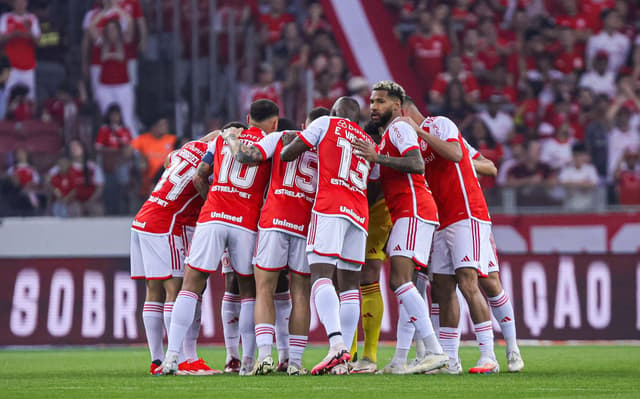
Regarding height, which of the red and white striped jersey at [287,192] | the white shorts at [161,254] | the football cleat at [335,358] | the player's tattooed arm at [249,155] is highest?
the player's tattooed arm at [249,155]

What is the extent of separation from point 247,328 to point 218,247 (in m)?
0.86

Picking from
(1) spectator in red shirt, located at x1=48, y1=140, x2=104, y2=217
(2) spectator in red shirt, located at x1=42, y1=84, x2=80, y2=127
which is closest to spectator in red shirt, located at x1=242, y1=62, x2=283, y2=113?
(2) spectator in red shirt, located at x1=42, y1=84, x2=80, y2=127

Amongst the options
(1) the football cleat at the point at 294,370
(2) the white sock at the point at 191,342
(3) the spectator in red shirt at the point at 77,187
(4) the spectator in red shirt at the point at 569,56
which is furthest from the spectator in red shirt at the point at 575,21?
(1) the football cleat at the point at 294,370

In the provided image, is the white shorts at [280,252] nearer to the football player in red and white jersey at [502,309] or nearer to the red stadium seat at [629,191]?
the football player in red and white jersey at [502,309]

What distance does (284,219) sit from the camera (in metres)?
10.1

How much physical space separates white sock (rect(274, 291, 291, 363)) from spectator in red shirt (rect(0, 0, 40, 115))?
10.7m

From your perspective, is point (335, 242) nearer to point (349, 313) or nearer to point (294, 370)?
point (349, 313)

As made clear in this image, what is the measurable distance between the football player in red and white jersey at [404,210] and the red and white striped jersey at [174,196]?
1.80 metres

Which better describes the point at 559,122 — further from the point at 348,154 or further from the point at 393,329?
the point at 348,154

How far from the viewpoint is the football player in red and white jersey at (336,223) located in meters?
9.77

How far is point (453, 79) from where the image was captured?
68.2 feet

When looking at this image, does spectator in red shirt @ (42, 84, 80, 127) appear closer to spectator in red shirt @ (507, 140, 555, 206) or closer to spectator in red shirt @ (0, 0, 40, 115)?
spectator in red shirt @ (0, 0, 40, 115)

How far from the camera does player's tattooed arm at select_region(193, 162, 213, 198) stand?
1053 cm

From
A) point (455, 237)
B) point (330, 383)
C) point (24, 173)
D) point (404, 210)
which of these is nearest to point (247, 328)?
point (330, 383)
